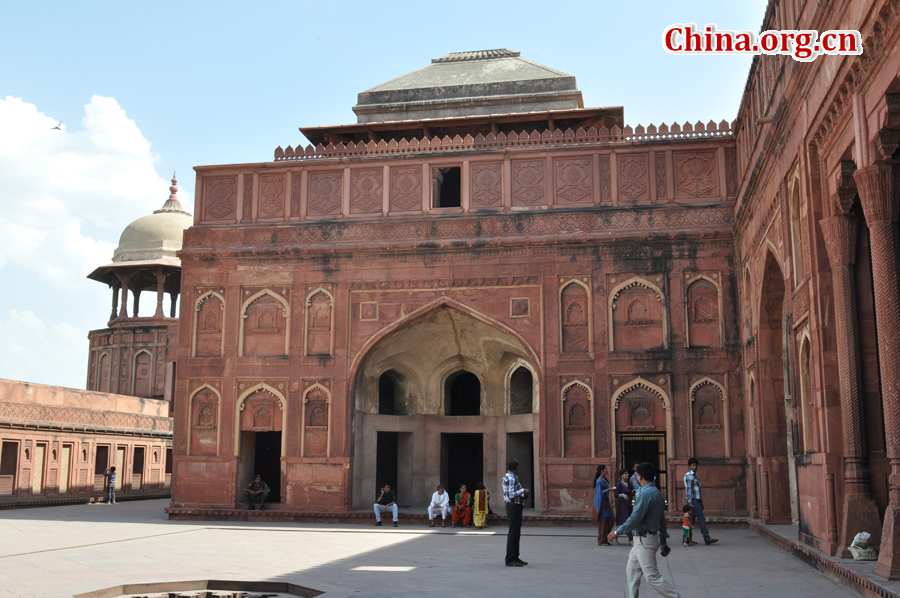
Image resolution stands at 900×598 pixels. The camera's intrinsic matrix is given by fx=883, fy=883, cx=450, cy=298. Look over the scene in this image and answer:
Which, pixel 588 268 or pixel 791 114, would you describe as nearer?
pixel 791 114

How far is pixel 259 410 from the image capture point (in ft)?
53.7

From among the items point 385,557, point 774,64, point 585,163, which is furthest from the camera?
point 585,163

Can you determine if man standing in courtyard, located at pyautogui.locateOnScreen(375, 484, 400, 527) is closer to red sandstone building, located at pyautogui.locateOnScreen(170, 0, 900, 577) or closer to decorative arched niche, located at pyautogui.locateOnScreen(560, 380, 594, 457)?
red sandstone building, located at pyautogui.locateOnScreen(170, 0, 900, 577)

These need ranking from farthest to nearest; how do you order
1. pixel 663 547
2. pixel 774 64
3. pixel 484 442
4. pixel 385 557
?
pixel 484 442, pixel 774 64, pixel 385 557, pixel 663 547

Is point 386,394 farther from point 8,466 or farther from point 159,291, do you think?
point 159,291

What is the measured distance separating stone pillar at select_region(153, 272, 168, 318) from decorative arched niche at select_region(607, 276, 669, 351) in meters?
18.6

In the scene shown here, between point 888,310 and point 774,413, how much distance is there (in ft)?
19.1

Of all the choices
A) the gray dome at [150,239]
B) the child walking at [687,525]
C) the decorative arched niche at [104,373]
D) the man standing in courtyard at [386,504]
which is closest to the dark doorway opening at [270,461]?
the man standing in courtyard at [386,504]

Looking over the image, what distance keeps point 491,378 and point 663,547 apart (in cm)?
1154

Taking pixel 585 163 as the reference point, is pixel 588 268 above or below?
below

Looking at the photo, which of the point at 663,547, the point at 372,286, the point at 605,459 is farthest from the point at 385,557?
the point at 372,286

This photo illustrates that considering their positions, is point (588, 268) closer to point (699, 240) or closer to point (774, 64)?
point (699, 240)

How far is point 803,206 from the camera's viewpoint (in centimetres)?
929

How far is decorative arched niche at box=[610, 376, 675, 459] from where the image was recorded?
49.2ft
